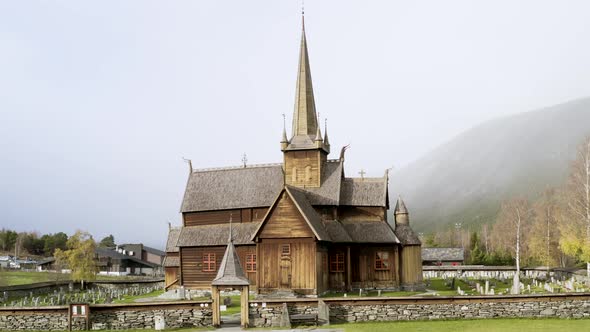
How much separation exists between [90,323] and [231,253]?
23.4ft

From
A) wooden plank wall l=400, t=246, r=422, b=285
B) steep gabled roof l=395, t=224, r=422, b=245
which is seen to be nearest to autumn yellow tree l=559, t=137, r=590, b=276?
wooden plank wall l=400, t=246, r=422, b=285

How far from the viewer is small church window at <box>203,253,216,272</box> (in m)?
49.1

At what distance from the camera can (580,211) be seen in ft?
174

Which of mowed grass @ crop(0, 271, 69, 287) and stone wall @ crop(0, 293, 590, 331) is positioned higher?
stone wall @ crop(0, 293, 590, 331)

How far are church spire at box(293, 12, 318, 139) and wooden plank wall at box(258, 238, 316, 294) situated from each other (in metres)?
11.8

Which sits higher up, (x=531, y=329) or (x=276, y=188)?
(x=276, y=188)

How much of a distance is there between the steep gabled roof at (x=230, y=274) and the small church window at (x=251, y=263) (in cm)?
1620

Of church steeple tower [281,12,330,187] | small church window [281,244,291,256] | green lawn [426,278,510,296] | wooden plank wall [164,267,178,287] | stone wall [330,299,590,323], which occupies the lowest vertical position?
green lawn [426,278,510,296]

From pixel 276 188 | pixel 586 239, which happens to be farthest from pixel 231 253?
pixel 586 239

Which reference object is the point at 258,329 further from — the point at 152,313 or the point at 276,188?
the point at 276,188

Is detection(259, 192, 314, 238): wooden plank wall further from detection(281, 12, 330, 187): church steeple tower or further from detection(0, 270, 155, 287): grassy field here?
detection(0, 270, 155, 287): grassy field

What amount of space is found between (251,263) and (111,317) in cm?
1849

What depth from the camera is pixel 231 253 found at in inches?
1227

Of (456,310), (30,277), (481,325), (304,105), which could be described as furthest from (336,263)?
(30,277)
